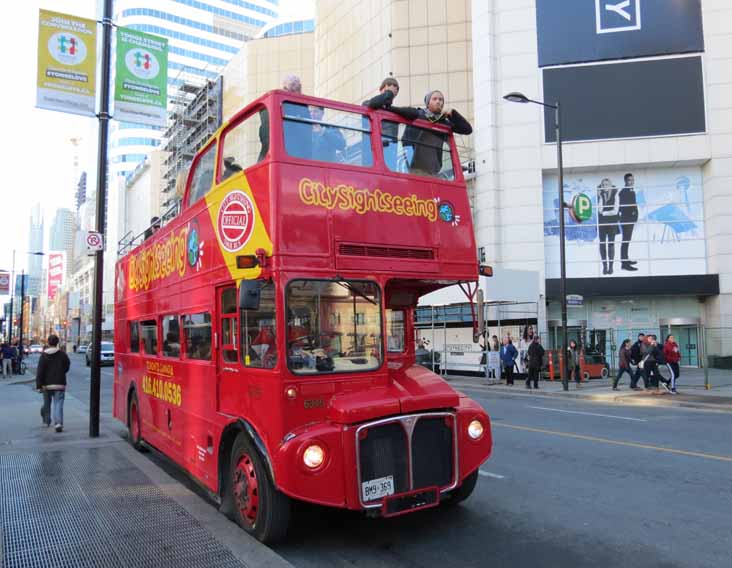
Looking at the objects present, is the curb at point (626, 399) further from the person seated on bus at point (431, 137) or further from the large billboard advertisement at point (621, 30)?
the large billboard advertisement at point (621, 30)

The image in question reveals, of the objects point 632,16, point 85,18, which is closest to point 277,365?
point 85,18

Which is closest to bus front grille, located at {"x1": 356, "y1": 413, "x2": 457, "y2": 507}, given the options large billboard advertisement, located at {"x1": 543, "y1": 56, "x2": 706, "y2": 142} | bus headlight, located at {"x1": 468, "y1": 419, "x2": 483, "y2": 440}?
bus headlight, located at {"x1": 468, "y1": 419, "x2": 483, "y2": 440}

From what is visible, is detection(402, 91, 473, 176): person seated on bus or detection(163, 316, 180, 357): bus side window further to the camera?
detection(163, 316, 180, 357): bus side window

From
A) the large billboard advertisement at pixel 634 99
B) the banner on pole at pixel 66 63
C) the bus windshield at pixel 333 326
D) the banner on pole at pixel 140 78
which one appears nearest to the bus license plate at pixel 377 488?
the bus windshield at pixel 333 326

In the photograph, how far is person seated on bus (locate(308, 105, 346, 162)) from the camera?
18.1ft

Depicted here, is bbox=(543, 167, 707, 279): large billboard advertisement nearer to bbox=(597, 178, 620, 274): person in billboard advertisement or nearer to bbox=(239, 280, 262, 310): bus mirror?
bbox=(597, 178, 620, 274): person in billboard advertisement

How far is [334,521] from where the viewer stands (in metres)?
5.81

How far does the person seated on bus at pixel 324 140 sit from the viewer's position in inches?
217

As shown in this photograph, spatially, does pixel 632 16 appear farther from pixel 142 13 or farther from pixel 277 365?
pixel 142 13

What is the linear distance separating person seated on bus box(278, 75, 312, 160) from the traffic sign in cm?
668

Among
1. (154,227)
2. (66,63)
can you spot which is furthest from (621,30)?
(154,227)

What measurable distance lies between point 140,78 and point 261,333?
7719 mm

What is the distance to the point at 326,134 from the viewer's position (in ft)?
18.4

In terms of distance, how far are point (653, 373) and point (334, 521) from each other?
15.0 metres
